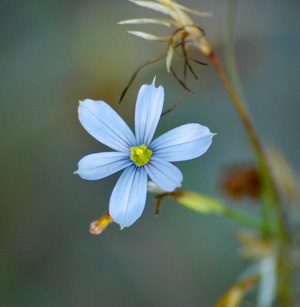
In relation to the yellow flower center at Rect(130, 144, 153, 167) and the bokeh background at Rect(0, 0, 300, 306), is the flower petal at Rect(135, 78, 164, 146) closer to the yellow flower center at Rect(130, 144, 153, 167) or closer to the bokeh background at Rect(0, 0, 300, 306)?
the yellow flower center at Rect(130, 144, 153, 167)

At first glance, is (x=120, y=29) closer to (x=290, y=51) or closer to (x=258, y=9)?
(x=258, y=9)

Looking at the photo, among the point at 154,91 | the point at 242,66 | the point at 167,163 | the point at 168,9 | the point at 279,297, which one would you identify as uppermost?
the point at 242,66

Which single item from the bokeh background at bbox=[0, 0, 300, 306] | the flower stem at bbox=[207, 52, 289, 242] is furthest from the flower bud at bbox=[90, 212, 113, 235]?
the bokeh background at bbox=[0, 0, 300, 306]

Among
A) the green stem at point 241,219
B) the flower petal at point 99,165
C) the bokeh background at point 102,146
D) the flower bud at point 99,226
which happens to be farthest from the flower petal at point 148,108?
the bokeh background at point 102,146

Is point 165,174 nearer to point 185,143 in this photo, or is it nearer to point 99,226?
point 185,143

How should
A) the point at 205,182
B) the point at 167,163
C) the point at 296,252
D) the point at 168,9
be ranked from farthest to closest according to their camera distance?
1. the point at 205,182
2. the point at 296,252
3. the point at 168,9
4. the point at 167,163

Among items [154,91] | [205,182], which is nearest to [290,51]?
[205,182]
